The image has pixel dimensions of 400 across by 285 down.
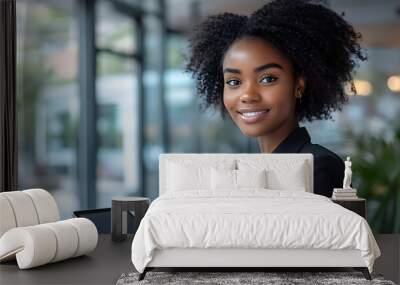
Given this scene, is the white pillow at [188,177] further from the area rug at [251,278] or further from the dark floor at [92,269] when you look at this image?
the area rug at [251,278]

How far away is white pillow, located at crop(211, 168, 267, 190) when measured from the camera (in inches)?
229

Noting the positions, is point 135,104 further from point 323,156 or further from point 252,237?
point 252,237

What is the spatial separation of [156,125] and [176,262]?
3.28 metres

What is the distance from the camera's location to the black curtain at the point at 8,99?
6.30 metres

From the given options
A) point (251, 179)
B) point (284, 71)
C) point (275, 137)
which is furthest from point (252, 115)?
point (251, 179)

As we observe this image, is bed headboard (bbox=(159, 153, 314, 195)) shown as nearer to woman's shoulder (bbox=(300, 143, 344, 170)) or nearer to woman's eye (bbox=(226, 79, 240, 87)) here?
woman's shoulder (bbox=(300, 143, 344, 170))

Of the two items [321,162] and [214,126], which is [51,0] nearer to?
[214,126]

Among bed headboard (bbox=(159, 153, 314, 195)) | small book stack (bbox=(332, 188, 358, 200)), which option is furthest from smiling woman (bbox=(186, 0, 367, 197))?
small book stack (bbox=(332, 188, 358, 200))

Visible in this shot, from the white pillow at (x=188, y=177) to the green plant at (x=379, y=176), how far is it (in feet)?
6.39

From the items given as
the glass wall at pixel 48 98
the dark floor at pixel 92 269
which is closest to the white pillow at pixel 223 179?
the dark floor at pixel 92 269

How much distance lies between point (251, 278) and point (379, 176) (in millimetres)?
3380

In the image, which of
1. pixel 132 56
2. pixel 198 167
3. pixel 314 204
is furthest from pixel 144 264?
pixel 132 56

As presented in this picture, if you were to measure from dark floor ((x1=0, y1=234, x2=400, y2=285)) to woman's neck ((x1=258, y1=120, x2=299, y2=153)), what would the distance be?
1617 millimetres

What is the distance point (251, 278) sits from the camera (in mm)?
4477
